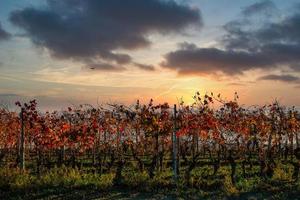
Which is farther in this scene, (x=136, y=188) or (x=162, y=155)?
(x=162, y=155)

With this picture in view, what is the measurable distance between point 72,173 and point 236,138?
716 cm

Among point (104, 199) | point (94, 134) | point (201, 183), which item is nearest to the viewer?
point (104, 199)

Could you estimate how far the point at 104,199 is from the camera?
15.8m

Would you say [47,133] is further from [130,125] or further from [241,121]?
[241,121]

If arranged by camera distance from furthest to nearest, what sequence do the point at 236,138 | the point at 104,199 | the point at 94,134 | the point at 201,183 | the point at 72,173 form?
the point at 94,134 < the point at 236,138 < the point at 72,173 < the point at 201,183 < the point at 104,199

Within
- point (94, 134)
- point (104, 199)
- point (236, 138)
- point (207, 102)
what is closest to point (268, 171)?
point (236, 138)

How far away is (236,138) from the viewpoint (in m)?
22.0

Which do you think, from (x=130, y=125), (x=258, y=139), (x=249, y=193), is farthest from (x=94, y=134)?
(x=249, y=193)

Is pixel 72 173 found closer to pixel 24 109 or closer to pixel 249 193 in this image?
pixel 24 109

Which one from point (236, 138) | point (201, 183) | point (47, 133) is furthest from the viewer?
point (47, 133)

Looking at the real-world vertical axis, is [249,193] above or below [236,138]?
below

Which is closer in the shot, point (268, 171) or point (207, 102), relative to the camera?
point (268, 171)

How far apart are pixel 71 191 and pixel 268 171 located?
796 cm

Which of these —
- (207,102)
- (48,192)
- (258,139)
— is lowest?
(48,192)
